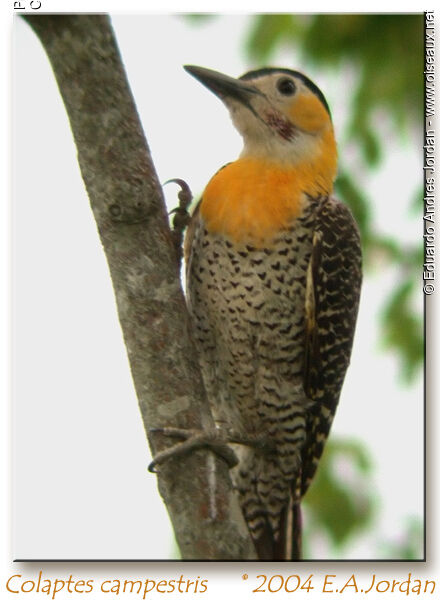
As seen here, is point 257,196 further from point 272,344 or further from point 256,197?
point 272,344

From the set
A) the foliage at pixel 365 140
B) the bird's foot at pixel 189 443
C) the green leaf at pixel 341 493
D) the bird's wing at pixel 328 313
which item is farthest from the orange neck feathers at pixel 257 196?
the green leaf at pixel 341 493

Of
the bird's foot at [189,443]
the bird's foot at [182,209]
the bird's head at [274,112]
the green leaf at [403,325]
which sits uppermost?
the bird's head at [274,112]

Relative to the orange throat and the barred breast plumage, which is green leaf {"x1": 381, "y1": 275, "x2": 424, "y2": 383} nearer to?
the barred breast plumage

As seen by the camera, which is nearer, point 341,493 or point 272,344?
point 272,344

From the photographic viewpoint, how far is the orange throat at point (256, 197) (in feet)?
10.3

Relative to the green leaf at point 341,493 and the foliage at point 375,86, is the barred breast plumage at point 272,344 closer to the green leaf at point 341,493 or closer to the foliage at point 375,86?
the foliage at point 375,86

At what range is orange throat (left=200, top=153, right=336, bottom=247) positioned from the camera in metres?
3.15

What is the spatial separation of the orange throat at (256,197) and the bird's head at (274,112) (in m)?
0.06

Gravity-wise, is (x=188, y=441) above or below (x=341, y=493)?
above

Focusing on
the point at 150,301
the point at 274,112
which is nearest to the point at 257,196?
the point at 274,112

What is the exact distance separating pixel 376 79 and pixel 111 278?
1918mm

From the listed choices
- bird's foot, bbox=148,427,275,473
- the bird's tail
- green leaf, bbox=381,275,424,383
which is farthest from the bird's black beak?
the bird's tail

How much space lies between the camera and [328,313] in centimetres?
339

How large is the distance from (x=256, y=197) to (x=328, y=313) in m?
0.53
